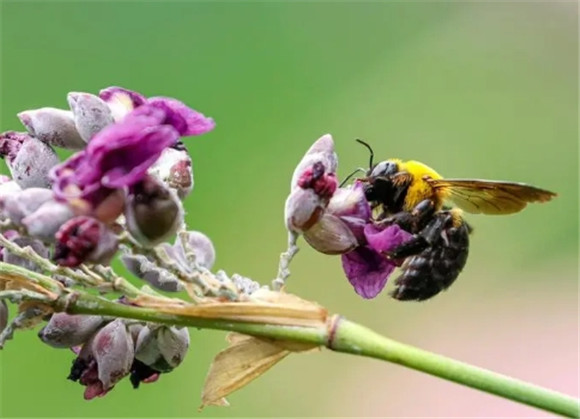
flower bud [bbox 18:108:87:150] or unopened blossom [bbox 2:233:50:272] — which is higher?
flower bud [bbox 18:108:87:150]

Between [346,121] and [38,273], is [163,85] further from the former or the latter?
[38,273]

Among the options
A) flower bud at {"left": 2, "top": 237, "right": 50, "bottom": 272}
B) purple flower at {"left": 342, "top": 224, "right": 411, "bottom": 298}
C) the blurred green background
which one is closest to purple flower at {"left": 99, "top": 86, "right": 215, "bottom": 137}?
flower bud at {"left": 2, "top": 237, "right": 50, "bottom": 272}

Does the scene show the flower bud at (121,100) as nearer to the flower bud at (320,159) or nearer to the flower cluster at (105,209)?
the flower cluster at (105,209)

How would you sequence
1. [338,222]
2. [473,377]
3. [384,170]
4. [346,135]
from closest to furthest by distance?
[473,377] < [338,222] < [384,170] < [346,135]

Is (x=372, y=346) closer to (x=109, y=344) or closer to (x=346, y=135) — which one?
(x=109, y=344)

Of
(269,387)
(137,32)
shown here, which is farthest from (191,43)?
(269,387)

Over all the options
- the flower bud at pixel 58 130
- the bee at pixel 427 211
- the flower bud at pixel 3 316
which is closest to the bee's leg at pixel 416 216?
the bee at pixel 427 211

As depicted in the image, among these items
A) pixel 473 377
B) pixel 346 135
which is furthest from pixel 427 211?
pixel 346 135

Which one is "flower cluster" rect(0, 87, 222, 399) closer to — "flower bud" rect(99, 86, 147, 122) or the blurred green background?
"flower bud" rect(99, 86, 147, 122)
